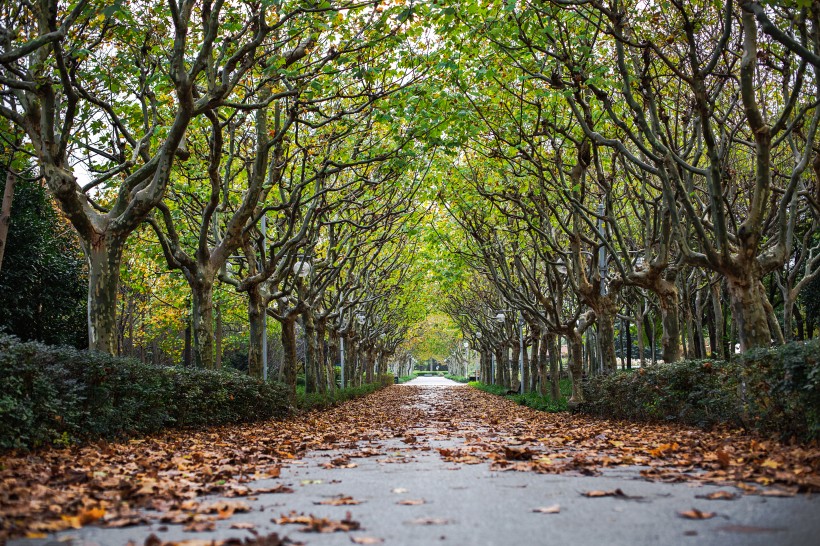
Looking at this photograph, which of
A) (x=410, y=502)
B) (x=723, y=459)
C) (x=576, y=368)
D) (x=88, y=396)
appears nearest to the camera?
(x=410, y=502)

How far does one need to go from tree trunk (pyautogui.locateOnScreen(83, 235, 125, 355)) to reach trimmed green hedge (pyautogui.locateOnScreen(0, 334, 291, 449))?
1.04 meters

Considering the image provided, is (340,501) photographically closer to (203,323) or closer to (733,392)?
(733,392)

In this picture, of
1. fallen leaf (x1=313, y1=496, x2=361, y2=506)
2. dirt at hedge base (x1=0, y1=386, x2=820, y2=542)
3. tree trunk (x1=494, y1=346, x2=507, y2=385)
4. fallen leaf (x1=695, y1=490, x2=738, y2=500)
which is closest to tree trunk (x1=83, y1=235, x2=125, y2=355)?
dirt at hedge base (x1=0, y1=386, x2=820, y2=542)

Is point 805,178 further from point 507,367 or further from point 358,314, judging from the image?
point 507,367

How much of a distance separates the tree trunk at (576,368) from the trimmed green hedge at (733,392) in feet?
6.90

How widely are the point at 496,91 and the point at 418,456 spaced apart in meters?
9.17

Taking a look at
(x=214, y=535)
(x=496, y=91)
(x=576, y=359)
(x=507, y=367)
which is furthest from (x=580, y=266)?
(x=507, y=367)

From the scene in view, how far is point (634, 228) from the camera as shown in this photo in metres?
26.1

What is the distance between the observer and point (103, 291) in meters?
10.9

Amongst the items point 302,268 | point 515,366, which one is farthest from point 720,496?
point 515,366

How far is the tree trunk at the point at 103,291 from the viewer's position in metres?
10.8

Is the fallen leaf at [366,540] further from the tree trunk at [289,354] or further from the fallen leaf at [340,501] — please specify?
the tree trunk at [289,354]

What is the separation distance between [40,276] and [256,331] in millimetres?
8439

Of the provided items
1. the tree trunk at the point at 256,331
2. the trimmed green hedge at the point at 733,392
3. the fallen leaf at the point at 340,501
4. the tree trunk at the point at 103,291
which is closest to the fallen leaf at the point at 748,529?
the fallen leaf at the point at 340,501
